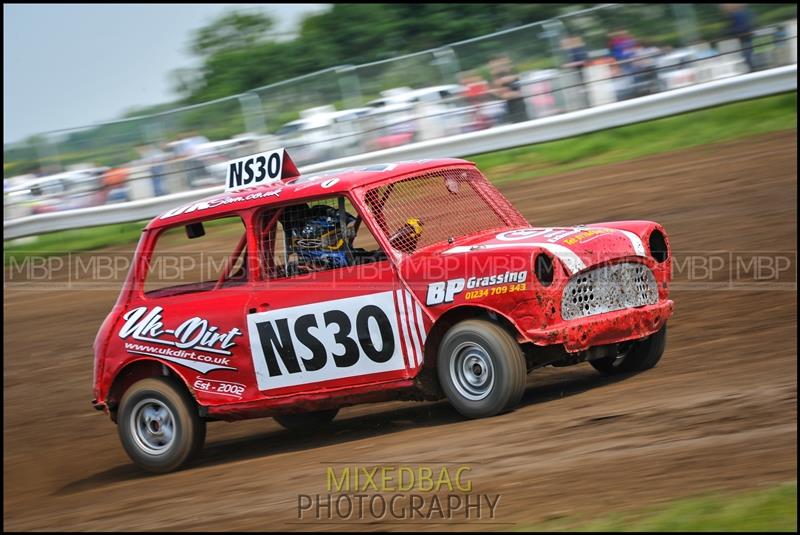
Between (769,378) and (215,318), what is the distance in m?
3.37

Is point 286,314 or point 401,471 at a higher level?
point 286,314

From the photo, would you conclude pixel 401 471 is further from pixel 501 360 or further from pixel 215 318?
pixel 215 318

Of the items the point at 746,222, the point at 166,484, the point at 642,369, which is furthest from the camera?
the point at 746,222

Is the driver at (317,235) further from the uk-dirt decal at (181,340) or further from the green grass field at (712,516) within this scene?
the green grass field at (712,516)

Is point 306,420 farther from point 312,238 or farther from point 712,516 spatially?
point 712,516

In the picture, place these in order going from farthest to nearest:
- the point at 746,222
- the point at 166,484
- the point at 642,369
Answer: the point at 746,222 → the point at 642,369 → the point at 166,484

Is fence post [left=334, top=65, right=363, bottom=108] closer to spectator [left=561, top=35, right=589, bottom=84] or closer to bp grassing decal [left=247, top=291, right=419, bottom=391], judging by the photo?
spectator [left=561, top=35, right=589, bottom=84]

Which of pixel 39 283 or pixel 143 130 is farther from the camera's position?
pixel 143 130

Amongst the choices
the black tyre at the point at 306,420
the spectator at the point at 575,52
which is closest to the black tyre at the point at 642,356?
the black tyre at the point at 306,420

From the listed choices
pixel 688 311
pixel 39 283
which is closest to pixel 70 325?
pixel 39 283

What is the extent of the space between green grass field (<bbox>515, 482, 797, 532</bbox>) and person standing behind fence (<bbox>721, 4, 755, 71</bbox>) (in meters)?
11.4

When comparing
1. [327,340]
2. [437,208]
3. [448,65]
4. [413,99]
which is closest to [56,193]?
[413,99]

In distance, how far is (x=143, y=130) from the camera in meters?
17.1

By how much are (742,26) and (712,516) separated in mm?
11872
